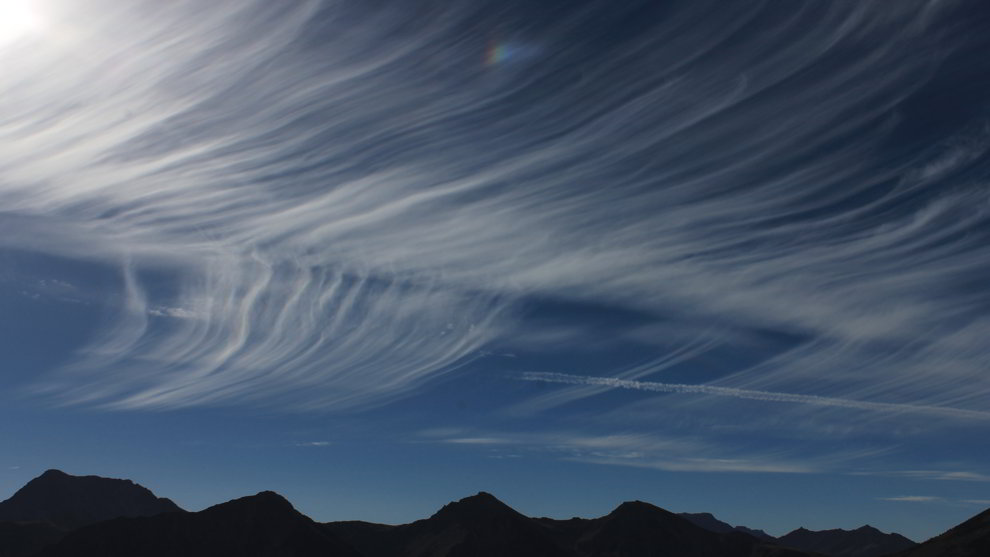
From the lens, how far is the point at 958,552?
174 m

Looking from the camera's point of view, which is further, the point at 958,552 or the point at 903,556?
the point at 903,556

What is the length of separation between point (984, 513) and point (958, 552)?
32786 millimetres

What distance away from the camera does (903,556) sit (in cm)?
19675

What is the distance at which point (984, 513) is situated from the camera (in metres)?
198

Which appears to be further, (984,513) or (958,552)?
(984,513)

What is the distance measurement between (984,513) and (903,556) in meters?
25.5

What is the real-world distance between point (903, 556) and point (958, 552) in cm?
2460
